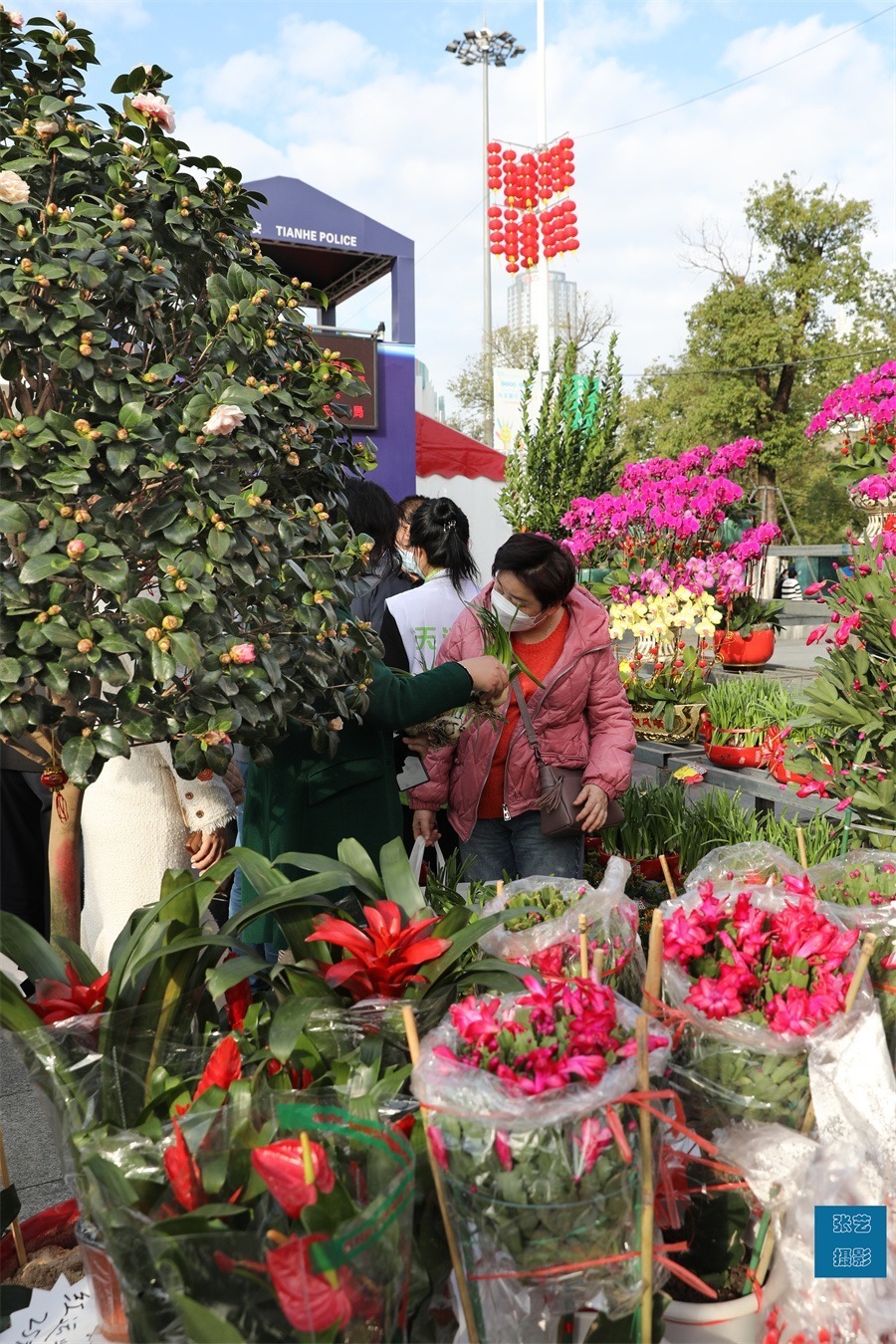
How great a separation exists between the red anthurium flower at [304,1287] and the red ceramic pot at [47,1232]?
68 centimetres

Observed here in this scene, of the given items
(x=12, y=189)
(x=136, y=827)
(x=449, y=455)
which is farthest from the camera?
(x=449, y=455)

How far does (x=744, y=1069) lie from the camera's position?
1.19 metres

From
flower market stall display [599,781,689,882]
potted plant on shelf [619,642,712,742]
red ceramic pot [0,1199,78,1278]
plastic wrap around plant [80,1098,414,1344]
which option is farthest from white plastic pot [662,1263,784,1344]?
potted plant on shelf [619,642,712,742]

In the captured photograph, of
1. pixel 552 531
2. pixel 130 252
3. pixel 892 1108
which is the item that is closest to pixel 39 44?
pixel 130 252

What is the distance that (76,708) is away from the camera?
1.43 metres

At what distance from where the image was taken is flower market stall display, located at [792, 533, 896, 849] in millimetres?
2615

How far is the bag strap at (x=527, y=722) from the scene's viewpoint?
9.89 ft

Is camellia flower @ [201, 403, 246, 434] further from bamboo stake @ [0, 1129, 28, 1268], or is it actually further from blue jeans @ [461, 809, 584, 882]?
blue jeans @ [461, 809, 584, 882]

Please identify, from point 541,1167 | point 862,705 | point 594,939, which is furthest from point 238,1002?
point 862,705

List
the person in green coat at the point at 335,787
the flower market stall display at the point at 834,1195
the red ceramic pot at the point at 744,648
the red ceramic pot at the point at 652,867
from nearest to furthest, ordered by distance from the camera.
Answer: the flower market stall display at the point at 834,1195 → the person in green coat at the point at 335,787 → the red ceramic pot at the point at 652,867 → the red ceramic pot at the point at 744,648

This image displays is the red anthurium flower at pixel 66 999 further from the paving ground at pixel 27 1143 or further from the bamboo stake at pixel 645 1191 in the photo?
the paving ground at pixel 27 1143

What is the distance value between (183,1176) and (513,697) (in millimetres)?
2189

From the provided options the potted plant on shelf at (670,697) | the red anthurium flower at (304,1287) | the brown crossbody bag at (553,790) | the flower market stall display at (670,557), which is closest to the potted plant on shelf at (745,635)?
the flower market stall display at (670,557)

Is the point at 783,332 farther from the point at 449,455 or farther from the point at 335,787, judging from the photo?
the point at 335,787
